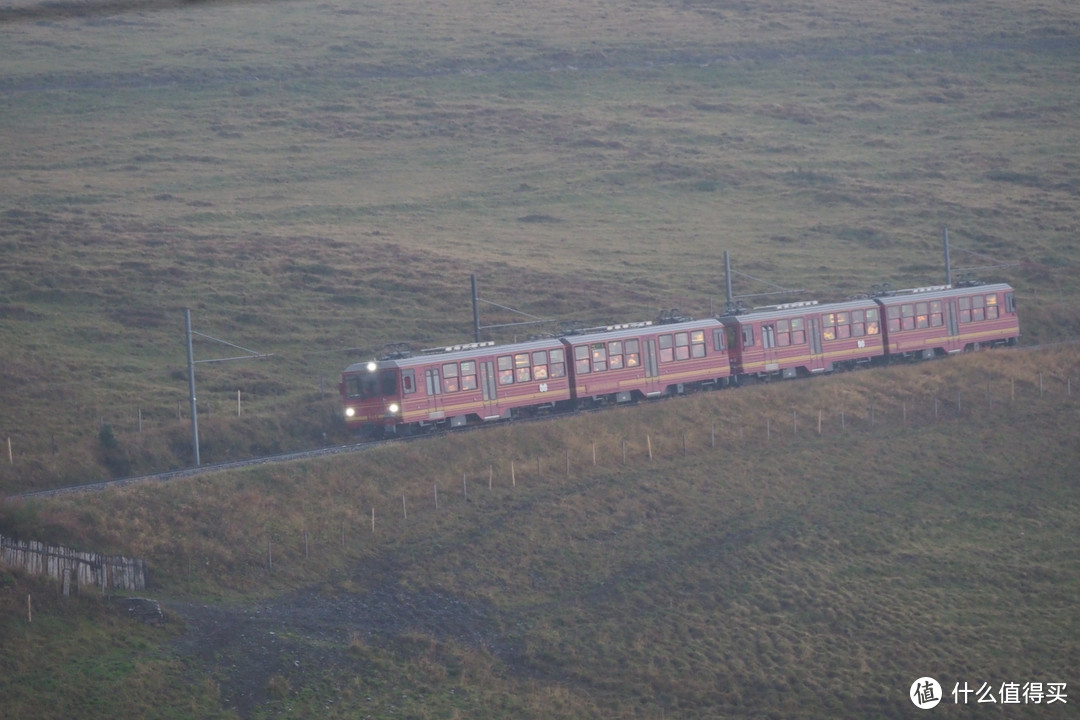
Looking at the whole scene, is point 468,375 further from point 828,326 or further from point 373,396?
point 828,326

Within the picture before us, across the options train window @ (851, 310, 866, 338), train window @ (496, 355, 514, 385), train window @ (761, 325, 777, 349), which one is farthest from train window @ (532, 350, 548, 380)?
train window @ (851, 310, 866, 338)

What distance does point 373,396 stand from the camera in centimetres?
3862

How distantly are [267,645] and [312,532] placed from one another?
19.1 feet

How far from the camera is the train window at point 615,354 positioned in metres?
42.6

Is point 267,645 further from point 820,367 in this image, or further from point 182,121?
point 182,121

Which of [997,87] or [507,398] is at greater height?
[997,87]

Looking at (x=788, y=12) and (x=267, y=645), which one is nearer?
(x=267, y=645)

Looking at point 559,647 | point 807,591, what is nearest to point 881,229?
point 807,591

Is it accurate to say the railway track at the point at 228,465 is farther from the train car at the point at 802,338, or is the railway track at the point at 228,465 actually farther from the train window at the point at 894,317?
the train window at the point at 894,317

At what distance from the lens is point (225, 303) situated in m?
56.9

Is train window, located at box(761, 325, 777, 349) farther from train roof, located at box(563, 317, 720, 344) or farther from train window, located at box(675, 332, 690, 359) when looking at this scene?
train window, located at box(675, 332, 690, 359)

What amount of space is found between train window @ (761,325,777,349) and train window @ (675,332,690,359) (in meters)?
3.78

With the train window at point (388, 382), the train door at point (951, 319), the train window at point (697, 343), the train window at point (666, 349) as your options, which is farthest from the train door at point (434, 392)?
the train door at point (951, 319)

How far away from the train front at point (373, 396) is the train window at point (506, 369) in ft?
12.5
